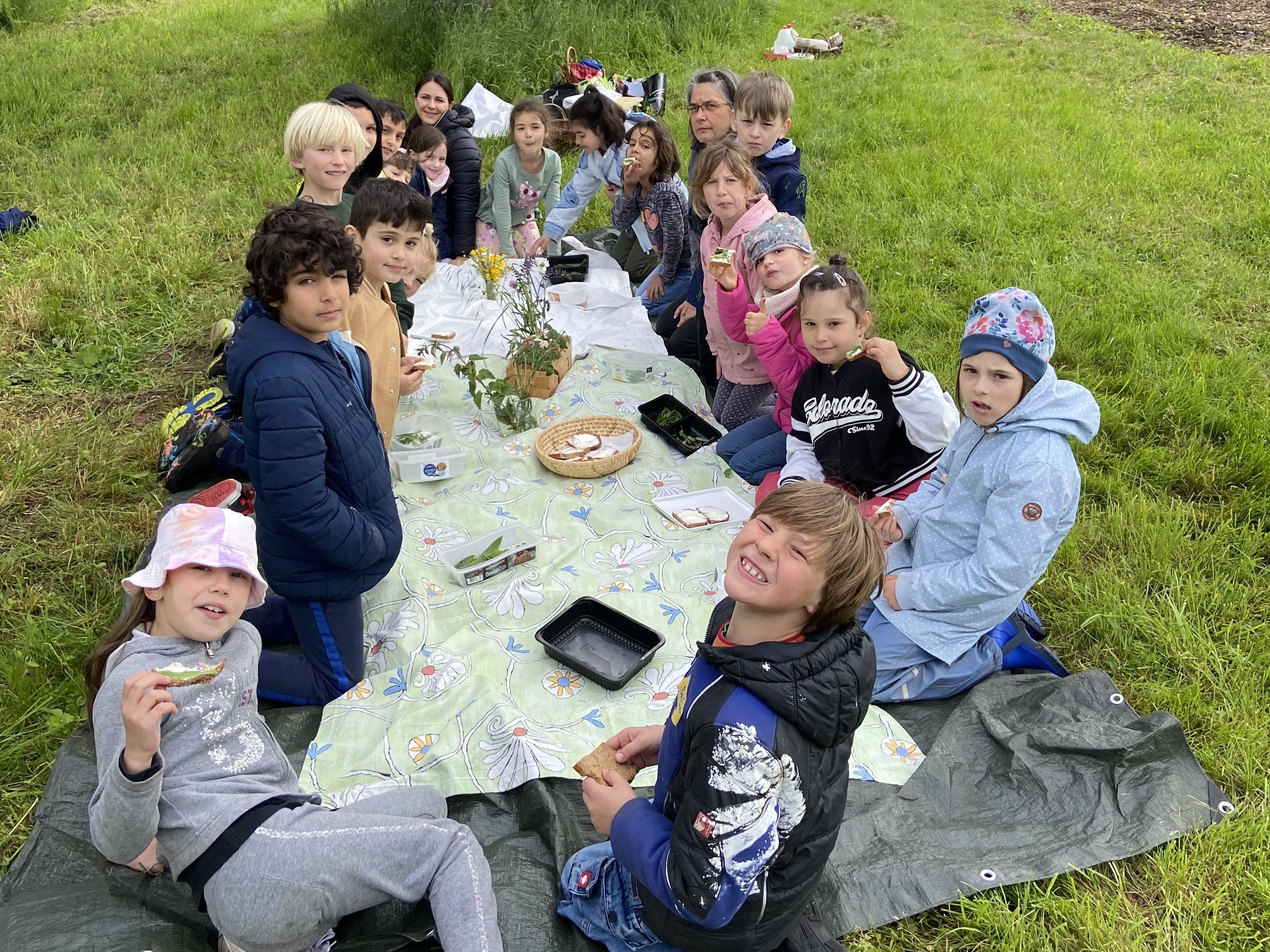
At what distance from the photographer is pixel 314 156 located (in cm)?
421

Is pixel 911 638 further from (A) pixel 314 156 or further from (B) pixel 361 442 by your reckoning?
(A) pixel 314 156

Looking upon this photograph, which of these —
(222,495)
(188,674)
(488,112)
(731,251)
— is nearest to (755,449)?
(731,251)

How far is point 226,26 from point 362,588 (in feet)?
34.0

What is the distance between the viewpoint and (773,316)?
396 centimetres

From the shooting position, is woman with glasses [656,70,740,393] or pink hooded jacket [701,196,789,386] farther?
woman with glasses [656,70,740,393]

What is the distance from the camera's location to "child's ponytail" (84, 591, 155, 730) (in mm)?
2113

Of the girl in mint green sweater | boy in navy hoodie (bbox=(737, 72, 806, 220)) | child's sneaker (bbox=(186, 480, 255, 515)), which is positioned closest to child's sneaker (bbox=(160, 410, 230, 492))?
child's sneaker (bbox=(186, 480, 255, 515))

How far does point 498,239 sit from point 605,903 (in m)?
5.02

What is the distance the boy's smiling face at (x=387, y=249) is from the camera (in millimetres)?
3824

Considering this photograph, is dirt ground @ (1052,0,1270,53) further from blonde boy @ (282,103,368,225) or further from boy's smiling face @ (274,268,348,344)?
boy's smiling face @ (274,268,348,344)

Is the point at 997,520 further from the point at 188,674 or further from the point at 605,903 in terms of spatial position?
the point at 188,674

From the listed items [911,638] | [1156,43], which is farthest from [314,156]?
[1156,43]

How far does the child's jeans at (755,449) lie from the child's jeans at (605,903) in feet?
7.07

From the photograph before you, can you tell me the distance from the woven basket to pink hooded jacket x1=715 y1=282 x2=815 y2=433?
2.25ft
